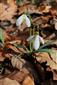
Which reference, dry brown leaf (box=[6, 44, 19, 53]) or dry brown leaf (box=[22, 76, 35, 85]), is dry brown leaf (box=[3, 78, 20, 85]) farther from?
dry brown leaf (box=[6, 44, 19, 53])

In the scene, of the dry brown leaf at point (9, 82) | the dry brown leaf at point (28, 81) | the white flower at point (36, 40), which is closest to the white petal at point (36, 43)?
the white flower at point (36, 40)

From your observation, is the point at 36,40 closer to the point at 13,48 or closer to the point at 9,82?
the point at 13,48

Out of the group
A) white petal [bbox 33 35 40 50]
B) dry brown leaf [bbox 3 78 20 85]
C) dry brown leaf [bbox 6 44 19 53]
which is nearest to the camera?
dry brown leaf [bbox 3 78 20 85]

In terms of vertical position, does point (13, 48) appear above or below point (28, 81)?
above

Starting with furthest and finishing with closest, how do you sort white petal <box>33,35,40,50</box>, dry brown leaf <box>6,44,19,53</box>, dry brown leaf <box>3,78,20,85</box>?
dry brown leaf <box>6,44,19,53</box>
white petal <box>33,35,40,50</box>
dry brown leaf <box>3,78,20,85</box>

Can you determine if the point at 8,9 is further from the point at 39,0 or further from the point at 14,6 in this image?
the point at 39,0

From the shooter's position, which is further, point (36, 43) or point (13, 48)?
point (13, 48)

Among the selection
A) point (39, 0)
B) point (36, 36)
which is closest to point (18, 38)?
point (36, 36)

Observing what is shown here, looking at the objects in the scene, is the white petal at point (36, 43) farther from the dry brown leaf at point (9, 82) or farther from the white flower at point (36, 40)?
the dry brown leaf at point (9, 82)

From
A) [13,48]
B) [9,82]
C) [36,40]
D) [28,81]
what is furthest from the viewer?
[13,48]

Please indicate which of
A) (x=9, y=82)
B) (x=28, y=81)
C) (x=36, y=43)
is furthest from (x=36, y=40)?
(x=9, y=82)

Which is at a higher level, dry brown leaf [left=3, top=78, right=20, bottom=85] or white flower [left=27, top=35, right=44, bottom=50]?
white flower [left=27, top=35, right=44, bottom=50]

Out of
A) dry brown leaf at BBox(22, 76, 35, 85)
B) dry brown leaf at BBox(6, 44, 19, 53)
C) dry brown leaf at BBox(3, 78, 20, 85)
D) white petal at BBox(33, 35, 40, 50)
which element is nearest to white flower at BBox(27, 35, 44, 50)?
white petal at BBox(33, 35, 40, 50)
